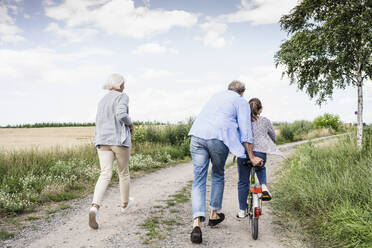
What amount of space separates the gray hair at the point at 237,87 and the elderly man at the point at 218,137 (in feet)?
0.33

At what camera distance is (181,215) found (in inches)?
229

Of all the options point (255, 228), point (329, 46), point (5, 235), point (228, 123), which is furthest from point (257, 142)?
point (329, 46)

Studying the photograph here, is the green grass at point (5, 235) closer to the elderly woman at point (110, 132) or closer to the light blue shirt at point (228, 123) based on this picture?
the elderly woman at point (110, 132)

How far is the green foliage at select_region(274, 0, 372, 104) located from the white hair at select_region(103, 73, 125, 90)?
9825 millimetres

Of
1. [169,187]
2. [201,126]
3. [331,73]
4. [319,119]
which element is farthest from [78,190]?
[319,119]

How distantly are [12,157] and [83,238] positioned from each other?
5.82m

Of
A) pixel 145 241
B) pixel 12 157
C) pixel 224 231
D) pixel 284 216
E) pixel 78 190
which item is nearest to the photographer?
pixel 145 241

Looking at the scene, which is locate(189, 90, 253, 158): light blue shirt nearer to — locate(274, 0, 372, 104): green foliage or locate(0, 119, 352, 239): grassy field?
locate(0, 119, 352, 239): grassy field

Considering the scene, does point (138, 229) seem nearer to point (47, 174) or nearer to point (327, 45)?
point (47, 174)

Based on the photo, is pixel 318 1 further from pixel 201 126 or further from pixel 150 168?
pixel 201 126

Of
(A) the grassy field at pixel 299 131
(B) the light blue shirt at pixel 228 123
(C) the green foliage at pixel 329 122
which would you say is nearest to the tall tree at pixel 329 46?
(B) the light blue shirt at pixel 228 123

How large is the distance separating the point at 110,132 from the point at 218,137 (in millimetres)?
1853

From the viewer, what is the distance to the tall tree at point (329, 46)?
1202 centimetres

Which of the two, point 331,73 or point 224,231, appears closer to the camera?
point 224,231
